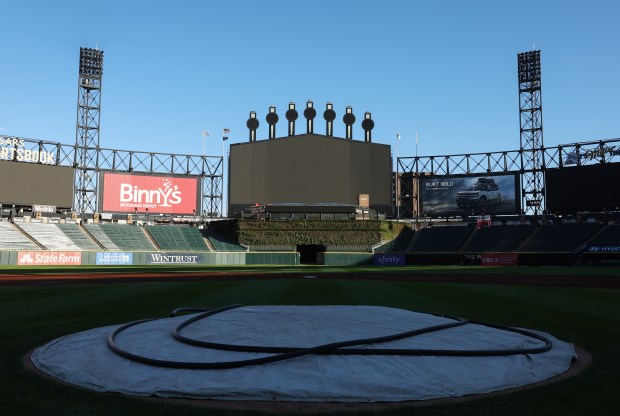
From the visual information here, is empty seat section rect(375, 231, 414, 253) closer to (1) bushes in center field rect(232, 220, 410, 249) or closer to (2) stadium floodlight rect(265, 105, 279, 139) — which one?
(1) bushes in center field rect(232, 220, 410, 249)

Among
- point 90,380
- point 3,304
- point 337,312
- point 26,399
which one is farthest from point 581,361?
point 3,304

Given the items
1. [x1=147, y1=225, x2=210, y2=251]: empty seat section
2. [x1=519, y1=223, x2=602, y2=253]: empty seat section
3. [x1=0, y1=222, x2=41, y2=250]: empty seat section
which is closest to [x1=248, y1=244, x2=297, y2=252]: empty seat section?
[x1=147, y1=225, x2=210, y2=251]: empty seat section

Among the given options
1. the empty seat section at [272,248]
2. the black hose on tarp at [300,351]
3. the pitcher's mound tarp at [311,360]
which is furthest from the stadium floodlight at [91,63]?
the black hose on tarp at [300,351]

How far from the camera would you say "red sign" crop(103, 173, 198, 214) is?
70562 millimetres

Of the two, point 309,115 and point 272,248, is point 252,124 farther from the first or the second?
point 272,248

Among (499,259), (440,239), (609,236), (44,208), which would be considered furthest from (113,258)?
(609,236)

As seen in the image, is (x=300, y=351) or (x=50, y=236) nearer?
(x=300, y=351)

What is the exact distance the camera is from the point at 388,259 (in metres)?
56.6

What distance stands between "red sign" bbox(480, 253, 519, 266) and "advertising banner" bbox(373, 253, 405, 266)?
9.05 metres

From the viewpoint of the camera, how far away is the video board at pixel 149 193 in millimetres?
70438

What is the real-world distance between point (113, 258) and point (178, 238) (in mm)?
12115

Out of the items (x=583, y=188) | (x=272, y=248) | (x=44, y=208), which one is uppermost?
(x=583, y=188)

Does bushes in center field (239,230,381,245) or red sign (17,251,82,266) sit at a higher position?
bushes in center field (239,230,381,245)

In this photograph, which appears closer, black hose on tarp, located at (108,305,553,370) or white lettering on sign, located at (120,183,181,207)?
black hose on tarp, located at (108,305,553,370)
